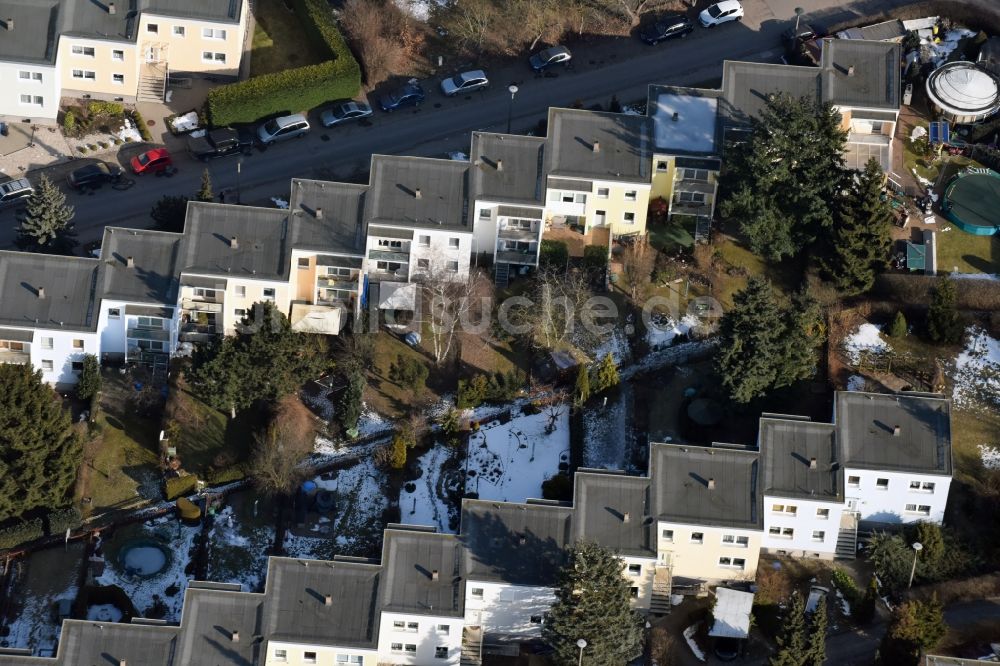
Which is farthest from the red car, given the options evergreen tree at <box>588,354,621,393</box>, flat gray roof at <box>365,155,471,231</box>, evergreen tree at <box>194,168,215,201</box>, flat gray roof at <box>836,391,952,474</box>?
flat gray roof at <box>836,391,952,474</box>

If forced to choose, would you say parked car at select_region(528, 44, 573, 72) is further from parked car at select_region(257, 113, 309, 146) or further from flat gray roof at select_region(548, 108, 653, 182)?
parked car at select_region(257, 113, 309, 146)

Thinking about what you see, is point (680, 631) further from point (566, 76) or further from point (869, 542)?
point (566, 76)

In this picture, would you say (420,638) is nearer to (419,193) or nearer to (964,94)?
(419,193)

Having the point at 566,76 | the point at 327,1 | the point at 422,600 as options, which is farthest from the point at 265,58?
the point at 422,600

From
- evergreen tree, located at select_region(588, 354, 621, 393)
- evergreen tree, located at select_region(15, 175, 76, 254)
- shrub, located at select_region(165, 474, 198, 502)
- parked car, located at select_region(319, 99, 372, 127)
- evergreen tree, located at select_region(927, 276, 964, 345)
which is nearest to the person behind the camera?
shrub, located at select_region(165, 474, 198, 502)

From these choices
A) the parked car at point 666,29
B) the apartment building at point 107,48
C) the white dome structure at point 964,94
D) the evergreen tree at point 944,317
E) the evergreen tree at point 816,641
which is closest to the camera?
the evergreen tree at point 816,641

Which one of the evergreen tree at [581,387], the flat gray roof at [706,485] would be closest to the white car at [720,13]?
the evergreen tree at [581,387]

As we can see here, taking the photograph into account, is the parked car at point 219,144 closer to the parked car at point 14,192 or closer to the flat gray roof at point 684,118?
the parked car at point 14,192

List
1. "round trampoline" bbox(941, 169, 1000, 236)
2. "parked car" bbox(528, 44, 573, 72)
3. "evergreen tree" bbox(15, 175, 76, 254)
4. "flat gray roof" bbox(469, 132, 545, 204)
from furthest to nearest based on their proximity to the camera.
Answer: "parked car" bbox(528, 44, 573, 72) < "round trampoline" bbox(941, 169, 1000, 236) < "flat gray roof" bbox(469, 132, 545, 204) < "evergreen tree" bbox(15, 175, 76, 254)
